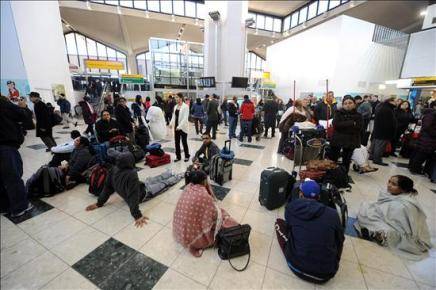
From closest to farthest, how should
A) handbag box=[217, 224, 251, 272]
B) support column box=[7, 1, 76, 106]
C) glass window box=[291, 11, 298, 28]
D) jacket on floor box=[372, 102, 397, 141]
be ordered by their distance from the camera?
1. handbag box=[217, 224, 251, 272]
2. jacket on floor box=[372, 102, 397, 141]
3. support column box=[7, 1, 76, 106]
4. glass window box=[291, 11, 298, 28]

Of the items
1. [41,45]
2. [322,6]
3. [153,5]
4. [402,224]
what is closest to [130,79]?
[41,45]

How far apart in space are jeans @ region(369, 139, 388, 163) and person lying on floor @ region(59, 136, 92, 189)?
6.02 meters

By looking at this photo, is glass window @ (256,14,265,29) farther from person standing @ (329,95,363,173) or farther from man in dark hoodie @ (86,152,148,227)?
man in dark hoodie @ (86,152,148,227)

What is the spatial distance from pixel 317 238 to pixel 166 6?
20.3 m

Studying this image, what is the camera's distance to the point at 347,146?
11.3ft

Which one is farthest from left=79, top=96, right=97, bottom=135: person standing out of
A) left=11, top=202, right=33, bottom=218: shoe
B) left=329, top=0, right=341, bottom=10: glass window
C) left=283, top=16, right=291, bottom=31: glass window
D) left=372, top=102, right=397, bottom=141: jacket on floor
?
left=283, top=16, right=291, bottom=31: glass window

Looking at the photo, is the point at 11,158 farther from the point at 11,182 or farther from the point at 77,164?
the point at 77,164

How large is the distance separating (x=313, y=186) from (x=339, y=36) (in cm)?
1073

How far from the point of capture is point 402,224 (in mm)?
2033

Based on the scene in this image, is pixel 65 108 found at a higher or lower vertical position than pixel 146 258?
higher

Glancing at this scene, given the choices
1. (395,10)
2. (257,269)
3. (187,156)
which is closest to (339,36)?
(395,10)

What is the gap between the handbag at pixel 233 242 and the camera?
1.81 metres

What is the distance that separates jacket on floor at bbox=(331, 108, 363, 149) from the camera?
3299 millimetres

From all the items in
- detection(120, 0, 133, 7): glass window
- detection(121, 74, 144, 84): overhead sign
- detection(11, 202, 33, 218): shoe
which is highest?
detection(120, 0, 133, 7): glass window
